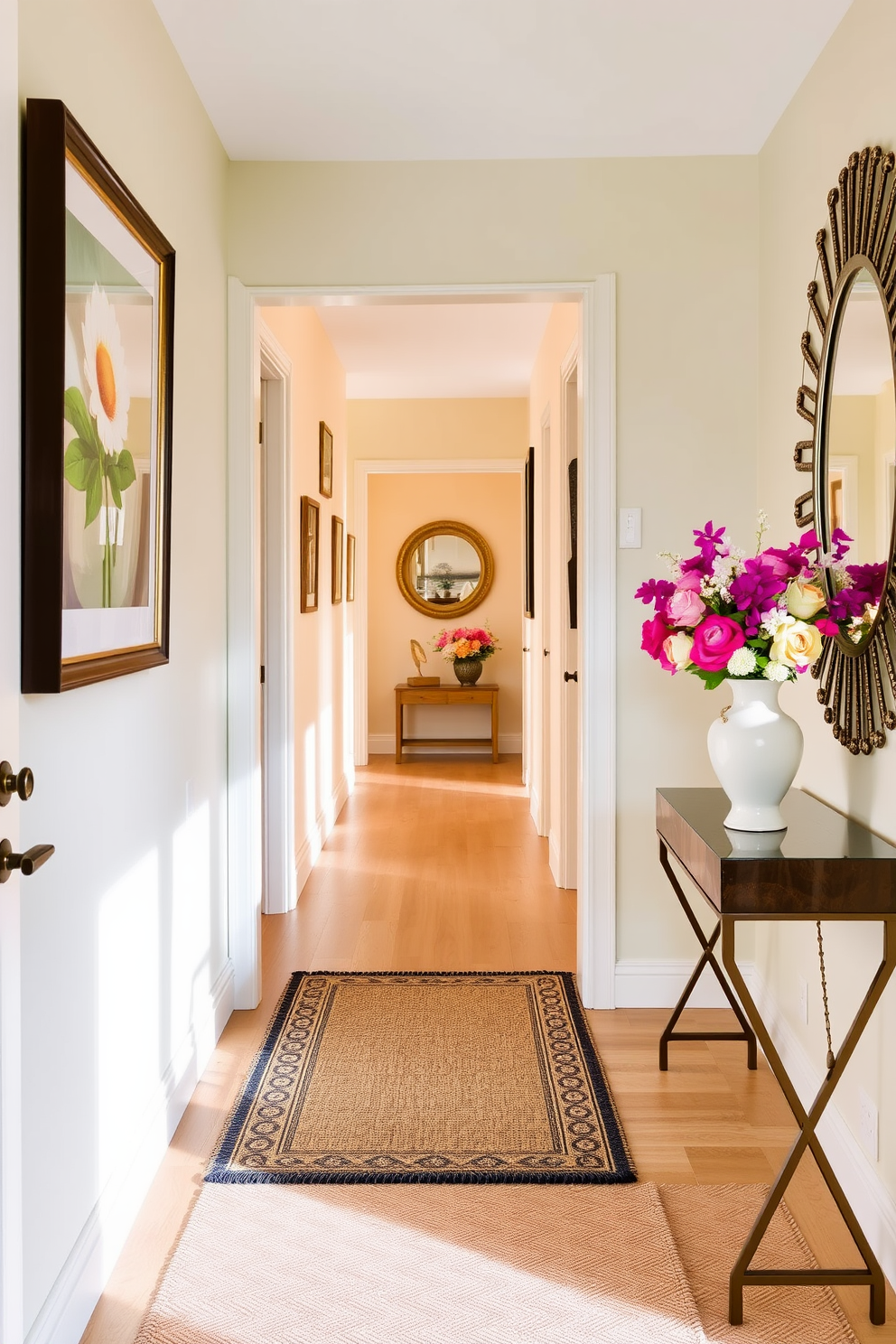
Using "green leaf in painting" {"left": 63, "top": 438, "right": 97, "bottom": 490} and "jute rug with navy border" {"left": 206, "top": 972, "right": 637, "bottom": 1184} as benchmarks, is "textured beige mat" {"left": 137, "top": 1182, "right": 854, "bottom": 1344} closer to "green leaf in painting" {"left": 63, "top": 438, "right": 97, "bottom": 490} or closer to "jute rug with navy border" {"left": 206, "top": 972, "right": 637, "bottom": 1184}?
"jute rug with navy border" {"left": 206, "top": 972, "right": 637, "bottom": 1184}

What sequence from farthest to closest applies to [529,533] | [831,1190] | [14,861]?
[529,533], [831,1190], [14,861]

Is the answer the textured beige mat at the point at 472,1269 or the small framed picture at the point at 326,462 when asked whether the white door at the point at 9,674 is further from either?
the small framed picture at the point at 326,462

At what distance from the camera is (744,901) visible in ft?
6.46

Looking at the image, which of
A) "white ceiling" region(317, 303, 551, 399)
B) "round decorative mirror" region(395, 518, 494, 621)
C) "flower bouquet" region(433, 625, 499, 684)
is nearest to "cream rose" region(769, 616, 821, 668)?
"white ceiling" region(317, 303, 551, 399)

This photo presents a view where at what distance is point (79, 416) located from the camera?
5.87ft

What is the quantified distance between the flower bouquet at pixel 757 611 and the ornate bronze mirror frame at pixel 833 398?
0.06m

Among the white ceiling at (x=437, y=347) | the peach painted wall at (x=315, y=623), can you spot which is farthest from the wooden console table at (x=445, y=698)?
the white ceiling at (x=437, y=347)

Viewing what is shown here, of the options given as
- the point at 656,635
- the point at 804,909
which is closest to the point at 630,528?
the point at 656,635

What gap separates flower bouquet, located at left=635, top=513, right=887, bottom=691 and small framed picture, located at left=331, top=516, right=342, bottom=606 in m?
4.06

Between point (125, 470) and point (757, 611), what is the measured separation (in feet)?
4.21

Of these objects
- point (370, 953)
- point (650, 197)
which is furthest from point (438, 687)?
point (650, 197)

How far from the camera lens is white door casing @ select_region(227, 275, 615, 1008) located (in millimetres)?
3230

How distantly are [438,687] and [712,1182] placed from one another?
6.15 metres

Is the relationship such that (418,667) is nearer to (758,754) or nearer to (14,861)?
(758,754)
